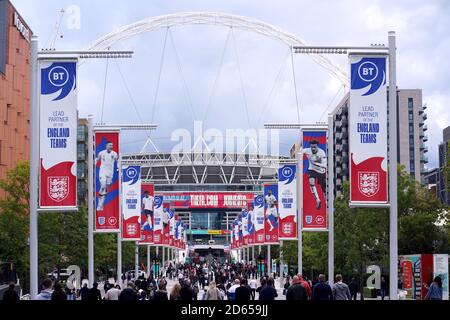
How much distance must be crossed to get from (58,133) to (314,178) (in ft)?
58.2

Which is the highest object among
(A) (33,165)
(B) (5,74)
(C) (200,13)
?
(C) (200,13)

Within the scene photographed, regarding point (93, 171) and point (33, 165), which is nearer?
point (33, 165)

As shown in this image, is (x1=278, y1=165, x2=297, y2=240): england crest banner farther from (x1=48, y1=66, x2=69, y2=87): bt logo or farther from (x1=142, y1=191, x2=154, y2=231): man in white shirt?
(x1=48, y1=66, x2=69, y2=87): bt logo

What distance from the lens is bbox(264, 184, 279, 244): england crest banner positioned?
6731 centimetres

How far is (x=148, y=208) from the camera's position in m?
69.6

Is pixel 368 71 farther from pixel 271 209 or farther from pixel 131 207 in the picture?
pixel 271 209

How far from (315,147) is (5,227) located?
1203 inches

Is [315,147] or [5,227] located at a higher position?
[315,147]

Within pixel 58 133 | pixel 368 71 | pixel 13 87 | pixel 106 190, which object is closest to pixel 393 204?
pixel 368 71

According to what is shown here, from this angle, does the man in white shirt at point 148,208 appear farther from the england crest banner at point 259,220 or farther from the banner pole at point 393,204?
Result: the banner pole at point 393,204

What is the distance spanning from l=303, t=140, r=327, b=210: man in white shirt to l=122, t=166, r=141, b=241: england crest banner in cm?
1484
